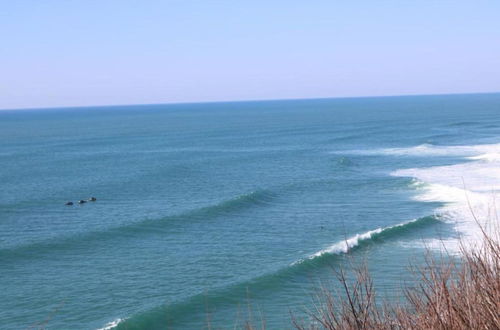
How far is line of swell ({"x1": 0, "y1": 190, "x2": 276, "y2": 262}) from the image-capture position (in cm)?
3112

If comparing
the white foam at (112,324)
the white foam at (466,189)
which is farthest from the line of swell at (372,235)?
the white foam at (112,324)

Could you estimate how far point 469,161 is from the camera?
54.1 meters

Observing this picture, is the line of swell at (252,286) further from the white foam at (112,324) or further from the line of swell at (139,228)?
the line of swell at (139,228)

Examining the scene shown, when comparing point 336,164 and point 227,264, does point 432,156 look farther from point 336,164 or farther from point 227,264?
point 227,264

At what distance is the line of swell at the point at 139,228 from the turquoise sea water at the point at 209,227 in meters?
0.11

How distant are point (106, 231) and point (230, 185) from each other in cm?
1514

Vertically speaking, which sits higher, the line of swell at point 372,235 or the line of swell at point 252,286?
the line of swell at point 372,235

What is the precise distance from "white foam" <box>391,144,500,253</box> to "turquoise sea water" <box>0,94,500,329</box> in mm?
204

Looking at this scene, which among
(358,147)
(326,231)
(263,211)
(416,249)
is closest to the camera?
(416,249)

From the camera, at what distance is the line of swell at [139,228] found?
3112 centimetres

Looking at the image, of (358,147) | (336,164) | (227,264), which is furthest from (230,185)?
(358,147)

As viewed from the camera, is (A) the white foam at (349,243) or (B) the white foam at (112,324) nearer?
(B) the white foam at (112,324)

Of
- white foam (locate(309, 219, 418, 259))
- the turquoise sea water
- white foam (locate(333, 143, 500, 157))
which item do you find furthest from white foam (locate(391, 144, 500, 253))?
white foam (locate(309, 219, 418, 259))

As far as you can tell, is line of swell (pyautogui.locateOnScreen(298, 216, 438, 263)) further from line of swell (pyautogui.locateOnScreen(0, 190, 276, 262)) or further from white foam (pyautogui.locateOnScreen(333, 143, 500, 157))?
white foam (pyautogui.locateOnScreen(333, 143, 500, 157))
